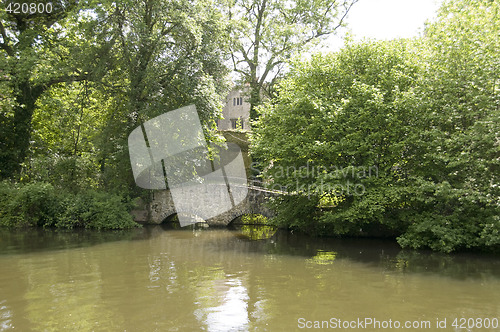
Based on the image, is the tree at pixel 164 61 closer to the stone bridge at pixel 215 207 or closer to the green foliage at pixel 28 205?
the stone bridge at pixel 215 207

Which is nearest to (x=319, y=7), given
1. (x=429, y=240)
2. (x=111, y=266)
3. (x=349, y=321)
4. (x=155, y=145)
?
(x=155, y=145)

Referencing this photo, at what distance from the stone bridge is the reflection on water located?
514 centimetres

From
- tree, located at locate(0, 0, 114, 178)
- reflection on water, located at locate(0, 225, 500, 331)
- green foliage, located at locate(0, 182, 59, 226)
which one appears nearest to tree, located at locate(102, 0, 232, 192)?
tree, located at locate(0, 0, 114, 178)

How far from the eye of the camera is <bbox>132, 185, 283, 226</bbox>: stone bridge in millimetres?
21172

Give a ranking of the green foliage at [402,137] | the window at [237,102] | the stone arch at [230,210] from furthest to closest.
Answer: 1. the window at [237,102]
2. the stone arch at [230,210]
3. the green foliage at [402,137]

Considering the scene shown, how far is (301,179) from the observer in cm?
1661

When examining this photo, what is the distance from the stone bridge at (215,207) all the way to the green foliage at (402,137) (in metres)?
2.97

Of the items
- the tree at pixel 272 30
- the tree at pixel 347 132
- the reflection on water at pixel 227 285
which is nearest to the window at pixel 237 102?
the tree at pixel 272 30

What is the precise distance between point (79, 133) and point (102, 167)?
3.35 m

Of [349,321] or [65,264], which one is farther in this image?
[65,264]

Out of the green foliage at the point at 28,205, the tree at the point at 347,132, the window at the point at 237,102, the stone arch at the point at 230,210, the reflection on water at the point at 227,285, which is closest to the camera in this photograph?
the reflection on water at the point at 227,285

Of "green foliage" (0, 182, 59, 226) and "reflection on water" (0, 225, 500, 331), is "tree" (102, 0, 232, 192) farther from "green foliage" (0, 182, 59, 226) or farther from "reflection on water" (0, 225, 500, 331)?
"reflection on water" (0, 225, 500, 331)

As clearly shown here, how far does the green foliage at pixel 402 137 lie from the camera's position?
13320 mm

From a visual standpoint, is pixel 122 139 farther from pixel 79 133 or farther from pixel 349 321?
pixel 349 321
